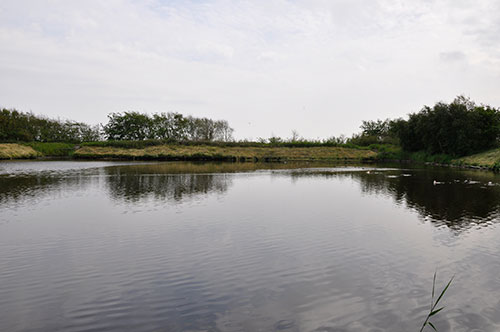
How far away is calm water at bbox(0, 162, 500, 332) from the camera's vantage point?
508 cm

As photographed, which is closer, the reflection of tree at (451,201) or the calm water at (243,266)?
the calm water at (243,266)

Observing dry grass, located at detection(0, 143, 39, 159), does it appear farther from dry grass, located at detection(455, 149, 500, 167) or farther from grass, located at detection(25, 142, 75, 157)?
dry grass, located at detection(455, 149, 500, 167)

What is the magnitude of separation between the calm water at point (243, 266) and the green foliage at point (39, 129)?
59.3m

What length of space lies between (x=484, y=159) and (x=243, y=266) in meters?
42.2

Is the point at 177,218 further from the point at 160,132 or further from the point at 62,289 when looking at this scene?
the point at 160,132

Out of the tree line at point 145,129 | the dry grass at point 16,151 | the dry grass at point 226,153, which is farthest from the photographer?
the tree line at point 145,129

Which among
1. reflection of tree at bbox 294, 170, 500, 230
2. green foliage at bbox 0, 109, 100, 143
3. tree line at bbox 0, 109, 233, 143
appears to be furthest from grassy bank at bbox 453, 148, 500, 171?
green foliage at bbox 0, 109, 100, 143

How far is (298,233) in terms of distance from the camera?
988 cm

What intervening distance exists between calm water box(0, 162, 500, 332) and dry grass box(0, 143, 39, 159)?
45908 mm

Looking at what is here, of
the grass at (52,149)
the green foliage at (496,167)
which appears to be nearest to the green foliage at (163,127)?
the grass at (52,149)

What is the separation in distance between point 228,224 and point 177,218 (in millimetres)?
1959

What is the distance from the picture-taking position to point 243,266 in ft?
23.5

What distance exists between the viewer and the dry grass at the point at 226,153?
57.5 metres

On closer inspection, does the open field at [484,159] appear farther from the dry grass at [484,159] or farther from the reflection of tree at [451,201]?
the reflection of tree at [451,201]
